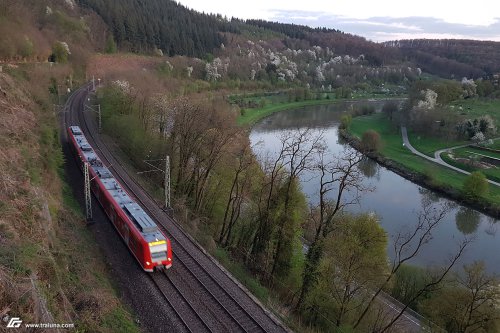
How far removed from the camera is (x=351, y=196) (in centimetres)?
4900

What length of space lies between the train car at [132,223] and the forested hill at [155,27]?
86.7 metres

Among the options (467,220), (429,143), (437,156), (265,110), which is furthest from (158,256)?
(265,110)

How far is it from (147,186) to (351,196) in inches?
990

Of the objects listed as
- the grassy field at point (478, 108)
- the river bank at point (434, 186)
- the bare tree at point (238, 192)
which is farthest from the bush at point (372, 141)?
the bare tree at point (238, 192)

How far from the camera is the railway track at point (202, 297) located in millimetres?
18297

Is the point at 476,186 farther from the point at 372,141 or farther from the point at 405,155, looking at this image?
the point at 372,141

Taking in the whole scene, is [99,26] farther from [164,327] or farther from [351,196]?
[164,327]

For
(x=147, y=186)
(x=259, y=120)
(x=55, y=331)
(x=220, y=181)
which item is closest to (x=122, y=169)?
(x=147, y=186)

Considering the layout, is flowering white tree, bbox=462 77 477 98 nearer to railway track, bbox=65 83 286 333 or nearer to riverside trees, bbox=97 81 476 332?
riverside trees, bbox=97 81 476 332

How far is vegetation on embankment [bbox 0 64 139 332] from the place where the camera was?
42.6 ft

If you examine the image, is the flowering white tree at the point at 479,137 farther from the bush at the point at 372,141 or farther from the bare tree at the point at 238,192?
the bare tree at the point at 238,192

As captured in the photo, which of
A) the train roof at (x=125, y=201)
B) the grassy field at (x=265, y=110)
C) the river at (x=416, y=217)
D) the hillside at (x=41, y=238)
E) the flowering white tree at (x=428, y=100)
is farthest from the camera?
the grassy field at (x=265, y=110)

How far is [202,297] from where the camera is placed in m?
20.1

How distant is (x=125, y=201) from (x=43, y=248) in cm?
953
